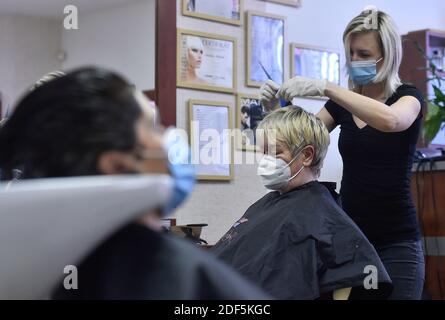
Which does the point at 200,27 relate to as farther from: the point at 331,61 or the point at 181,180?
the point at 181,180

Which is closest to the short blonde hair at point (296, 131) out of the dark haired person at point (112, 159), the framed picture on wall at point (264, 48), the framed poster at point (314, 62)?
the dark haired person at point (112, 159)

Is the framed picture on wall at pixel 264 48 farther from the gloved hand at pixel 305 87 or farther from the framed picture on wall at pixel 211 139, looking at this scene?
the gloved hand at pixel 305 87

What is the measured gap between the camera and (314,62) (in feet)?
12.5

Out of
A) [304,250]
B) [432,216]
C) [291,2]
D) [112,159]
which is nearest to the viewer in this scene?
[112,159]

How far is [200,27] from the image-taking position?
11.1 feet

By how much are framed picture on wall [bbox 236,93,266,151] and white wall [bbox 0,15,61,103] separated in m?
0.90

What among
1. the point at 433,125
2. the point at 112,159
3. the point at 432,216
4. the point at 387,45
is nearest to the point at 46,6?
the point at 387,45

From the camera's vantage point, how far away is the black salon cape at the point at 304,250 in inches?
76.3

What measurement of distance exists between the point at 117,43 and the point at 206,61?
470 millimetres

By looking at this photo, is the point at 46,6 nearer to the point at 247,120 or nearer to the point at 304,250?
the point at 247,120

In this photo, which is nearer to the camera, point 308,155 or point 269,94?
point 308,155

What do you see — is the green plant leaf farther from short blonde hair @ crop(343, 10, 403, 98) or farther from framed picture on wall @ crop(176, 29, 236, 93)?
short blonde hair @ crop(343, 10, 403, 98)
